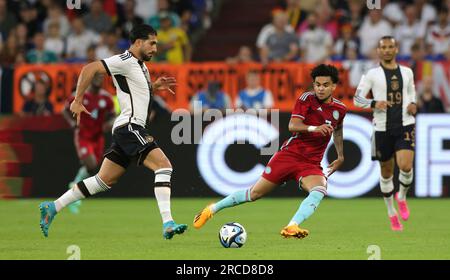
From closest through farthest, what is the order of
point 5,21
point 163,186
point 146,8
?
1. point 163,186
2. point 5,21
3. point 146,8

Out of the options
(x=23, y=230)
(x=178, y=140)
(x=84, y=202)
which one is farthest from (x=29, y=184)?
(x=23, y=230)

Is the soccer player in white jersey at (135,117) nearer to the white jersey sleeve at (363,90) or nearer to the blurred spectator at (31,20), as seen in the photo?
the white jersey sleeve at (363,90)

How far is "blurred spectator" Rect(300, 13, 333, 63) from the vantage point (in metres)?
21.3

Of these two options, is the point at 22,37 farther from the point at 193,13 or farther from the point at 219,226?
the point at 219,226

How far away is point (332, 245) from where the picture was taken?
1143 centimetres

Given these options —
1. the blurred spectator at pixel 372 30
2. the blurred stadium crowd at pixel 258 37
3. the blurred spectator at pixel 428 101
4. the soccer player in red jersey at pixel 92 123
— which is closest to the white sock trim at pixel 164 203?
the soccer player in red jersey at pixel 92 123

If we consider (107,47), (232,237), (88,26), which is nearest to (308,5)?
(107,47)

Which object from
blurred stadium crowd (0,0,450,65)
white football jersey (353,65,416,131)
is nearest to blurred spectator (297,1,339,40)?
blurred stadium crowd (0,0,450,65)

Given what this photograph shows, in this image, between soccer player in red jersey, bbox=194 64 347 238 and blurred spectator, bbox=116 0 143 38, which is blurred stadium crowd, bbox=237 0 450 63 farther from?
soccer player in red jersey, bbox=194 64 347 238

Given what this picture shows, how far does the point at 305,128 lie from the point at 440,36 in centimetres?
1038

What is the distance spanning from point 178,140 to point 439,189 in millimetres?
4327

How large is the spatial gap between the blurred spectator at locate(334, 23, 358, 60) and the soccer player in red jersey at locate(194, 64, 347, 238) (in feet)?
29.6

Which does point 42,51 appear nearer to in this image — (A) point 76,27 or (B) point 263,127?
(A) point 76,27

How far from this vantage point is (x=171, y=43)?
21906mm
